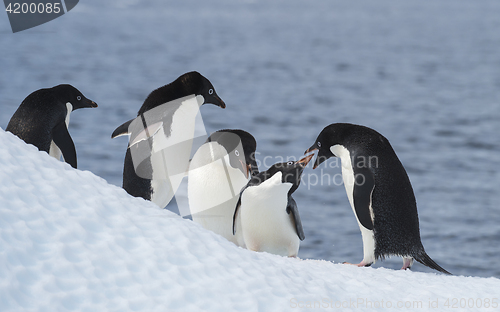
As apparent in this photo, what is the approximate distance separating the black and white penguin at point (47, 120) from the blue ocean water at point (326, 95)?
3.38m

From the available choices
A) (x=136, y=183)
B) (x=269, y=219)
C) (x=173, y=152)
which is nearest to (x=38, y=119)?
(x=136, y=183)

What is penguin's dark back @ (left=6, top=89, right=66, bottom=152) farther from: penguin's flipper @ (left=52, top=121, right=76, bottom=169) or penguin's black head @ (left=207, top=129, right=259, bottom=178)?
penguin's black head @ (left=207, top=129, right=259, bottom=178)

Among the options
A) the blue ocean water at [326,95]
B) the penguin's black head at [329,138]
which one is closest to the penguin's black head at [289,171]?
the penguin's black head at [329,138]

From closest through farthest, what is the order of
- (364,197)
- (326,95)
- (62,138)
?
(364,197)
(62,138)
(326,95)

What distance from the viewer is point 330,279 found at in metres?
1.87

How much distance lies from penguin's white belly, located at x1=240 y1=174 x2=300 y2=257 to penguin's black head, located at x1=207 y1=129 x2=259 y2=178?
0.33 m

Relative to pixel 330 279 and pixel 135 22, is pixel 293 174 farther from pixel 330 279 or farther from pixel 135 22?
pixel 135 22

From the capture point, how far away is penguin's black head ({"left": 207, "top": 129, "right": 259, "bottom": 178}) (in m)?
3.29

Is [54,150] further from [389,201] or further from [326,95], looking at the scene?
[326,95]

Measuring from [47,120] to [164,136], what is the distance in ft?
2.27

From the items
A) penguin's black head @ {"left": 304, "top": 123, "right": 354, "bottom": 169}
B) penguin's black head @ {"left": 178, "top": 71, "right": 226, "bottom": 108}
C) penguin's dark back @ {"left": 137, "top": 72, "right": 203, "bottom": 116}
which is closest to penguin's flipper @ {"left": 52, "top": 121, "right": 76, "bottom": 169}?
penguin's dark back @ {"left": 137, "top": 72, "right": 203, "bottom": 116}

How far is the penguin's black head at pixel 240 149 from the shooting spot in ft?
10.8

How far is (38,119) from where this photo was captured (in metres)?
3.36

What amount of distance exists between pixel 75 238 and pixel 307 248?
200 inches
